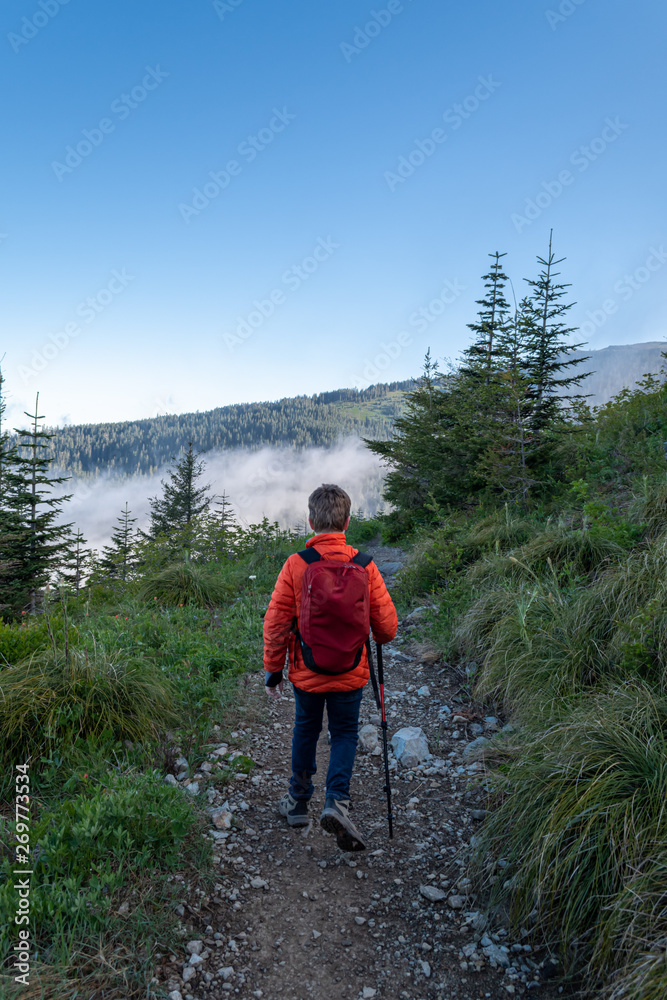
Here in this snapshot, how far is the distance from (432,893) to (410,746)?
1474 mm

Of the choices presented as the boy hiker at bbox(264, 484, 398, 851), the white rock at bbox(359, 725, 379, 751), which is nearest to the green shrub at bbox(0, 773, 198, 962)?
the boy hiker at bbox(264, 484, 398, 851)

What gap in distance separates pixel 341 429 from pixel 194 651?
184 metres

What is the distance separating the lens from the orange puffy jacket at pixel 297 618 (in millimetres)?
3262

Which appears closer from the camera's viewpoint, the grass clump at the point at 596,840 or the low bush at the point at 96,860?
the grass clump at the point at 596,840

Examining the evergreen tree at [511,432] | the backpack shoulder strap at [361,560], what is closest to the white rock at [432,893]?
the backpack shoulder strap at [361,560]

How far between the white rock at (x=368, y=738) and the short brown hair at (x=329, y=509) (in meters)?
2.36

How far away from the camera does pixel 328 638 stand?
307 cm

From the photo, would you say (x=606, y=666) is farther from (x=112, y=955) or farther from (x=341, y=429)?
(x=341, y=429)

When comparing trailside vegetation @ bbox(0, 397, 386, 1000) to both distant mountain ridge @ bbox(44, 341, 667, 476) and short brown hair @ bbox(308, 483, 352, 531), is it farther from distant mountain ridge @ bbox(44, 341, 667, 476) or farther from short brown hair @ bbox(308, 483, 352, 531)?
distant mountain ridge @ bbox(44, 341, 667, 476)

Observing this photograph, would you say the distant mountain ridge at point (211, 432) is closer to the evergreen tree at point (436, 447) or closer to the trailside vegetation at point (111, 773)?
the evergreen tree at point (436, 447)

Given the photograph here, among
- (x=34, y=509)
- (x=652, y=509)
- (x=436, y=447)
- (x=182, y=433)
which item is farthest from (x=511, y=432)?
(x=182, y=433)

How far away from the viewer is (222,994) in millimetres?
2361

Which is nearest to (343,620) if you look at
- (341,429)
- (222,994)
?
(222,994)

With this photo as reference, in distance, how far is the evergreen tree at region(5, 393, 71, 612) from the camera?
859 inches
